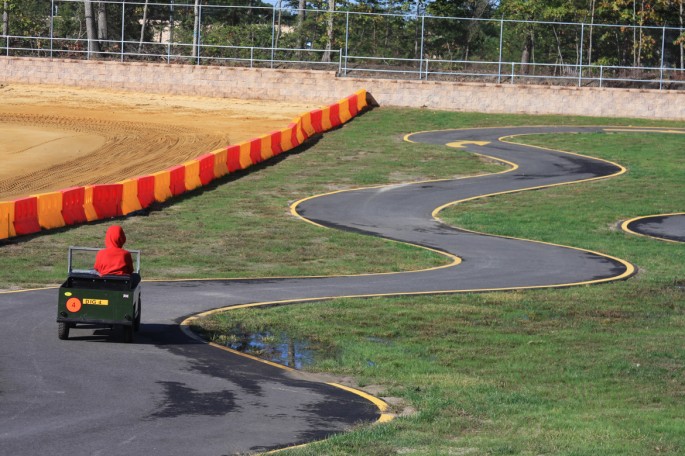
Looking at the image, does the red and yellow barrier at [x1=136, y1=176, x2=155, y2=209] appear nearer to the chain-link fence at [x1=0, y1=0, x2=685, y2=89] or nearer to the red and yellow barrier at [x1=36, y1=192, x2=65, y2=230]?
the red and yellow barrier at [x1=36, y1=192, x2=65, y2=230]

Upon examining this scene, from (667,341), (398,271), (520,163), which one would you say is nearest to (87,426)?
(667,341)

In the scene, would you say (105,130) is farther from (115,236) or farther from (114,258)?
(114,258)

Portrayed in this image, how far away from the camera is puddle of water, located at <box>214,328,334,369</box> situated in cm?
1502

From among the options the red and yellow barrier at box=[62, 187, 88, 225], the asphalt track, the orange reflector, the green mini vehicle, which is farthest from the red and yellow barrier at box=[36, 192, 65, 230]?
the orange reflector

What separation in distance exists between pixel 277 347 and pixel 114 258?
8.55 feet

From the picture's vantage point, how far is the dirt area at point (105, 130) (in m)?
33.9

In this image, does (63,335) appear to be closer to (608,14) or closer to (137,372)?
(137,372)

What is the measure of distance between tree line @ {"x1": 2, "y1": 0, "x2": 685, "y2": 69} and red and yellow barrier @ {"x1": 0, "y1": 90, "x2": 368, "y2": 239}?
566 inches

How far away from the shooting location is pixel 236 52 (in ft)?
185

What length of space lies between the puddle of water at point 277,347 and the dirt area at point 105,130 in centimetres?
1490

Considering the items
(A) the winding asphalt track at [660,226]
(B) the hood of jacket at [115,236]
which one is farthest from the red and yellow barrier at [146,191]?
(B) the hood of jacket at [115,236]

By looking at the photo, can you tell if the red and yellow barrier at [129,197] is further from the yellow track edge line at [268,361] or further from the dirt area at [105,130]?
the yellow track edge line at [268,361]

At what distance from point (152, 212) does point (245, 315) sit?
1182cm

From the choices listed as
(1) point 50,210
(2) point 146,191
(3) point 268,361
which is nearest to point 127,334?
(3) point 268,361
